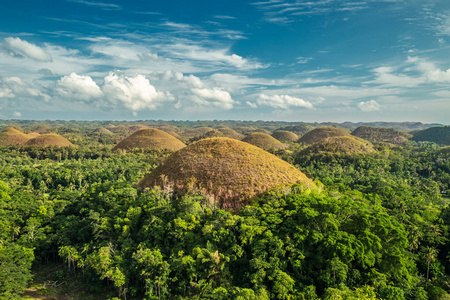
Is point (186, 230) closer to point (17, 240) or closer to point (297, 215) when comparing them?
point (297, 215)

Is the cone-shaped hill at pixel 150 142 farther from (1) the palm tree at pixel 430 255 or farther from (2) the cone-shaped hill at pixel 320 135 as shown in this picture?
(1) the palm tree at pixel 430 255

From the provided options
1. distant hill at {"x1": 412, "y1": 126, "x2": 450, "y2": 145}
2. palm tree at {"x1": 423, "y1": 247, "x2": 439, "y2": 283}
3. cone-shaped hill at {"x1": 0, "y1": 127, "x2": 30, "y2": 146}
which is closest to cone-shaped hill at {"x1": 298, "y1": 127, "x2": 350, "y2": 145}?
distant hill at {"x1": 412, "y1": 126, "x2": 450, "y2": 145}

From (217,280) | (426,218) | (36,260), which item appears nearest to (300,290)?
(217,280)

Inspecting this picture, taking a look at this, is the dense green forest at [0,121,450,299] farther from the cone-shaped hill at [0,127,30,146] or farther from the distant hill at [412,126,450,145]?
the distant hill at [412,126,450,145]

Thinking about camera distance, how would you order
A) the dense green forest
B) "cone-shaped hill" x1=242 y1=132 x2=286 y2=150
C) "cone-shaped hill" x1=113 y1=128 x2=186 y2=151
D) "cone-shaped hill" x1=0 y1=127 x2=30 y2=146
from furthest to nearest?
"cone-shaped hill" x1=242 y1=132 x2=286 y2=150
"cone-shaped hill" x1=0 y1=127 x2=30 y2=146
"cone-shaped hill" x1=113 y1=128 x2=186 y2=151
the dense green forest

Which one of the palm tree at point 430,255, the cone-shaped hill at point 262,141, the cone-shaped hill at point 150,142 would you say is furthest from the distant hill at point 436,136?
the palm tree at point 430,255
